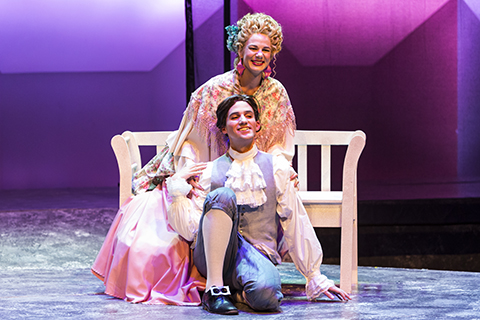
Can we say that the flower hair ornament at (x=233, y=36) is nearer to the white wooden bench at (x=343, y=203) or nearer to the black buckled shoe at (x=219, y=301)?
the white wooden bench at (x=343, y=203)

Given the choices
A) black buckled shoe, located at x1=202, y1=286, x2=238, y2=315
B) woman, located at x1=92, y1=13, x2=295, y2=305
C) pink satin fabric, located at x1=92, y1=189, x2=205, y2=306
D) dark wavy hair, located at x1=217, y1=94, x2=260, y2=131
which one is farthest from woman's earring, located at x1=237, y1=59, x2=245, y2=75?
black buckled shoe, located at x1=202, y1=286, x2=238, y2=315

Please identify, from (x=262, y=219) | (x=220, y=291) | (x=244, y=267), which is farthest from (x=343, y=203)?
(x=220, y=291)

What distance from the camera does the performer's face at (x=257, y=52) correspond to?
2.68m

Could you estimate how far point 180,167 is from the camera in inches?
112

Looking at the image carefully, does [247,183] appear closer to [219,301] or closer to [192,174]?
[192,174]

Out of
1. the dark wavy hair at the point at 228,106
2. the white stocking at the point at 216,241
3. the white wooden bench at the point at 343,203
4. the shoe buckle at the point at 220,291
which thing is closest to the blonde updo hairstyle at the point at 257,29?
the dark wavy hair at the point at 228,106

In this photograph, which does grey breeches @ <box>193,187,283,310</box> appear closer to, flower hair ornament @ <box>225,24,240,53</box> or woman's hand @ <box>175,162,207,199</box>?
woman's hand @ <box>175,162,207,199</box>

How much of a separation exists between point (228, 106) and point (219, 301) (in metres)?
0.85

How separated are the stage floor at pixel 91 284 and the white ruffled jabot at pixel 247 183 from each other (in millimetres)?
456

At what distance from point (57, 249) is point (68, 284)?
886 millimetres

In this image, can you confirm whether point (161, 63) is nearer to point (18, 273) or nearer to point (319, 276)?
point (18, 273)

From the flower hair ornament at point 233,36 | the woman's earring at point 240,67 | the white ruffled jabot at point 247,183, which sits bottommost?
the white ruffled jabot at point 247,183

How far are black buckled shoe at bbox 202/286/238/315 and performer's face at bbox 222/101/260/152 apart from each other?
0.64 m

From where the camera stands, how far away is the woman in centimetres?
252
